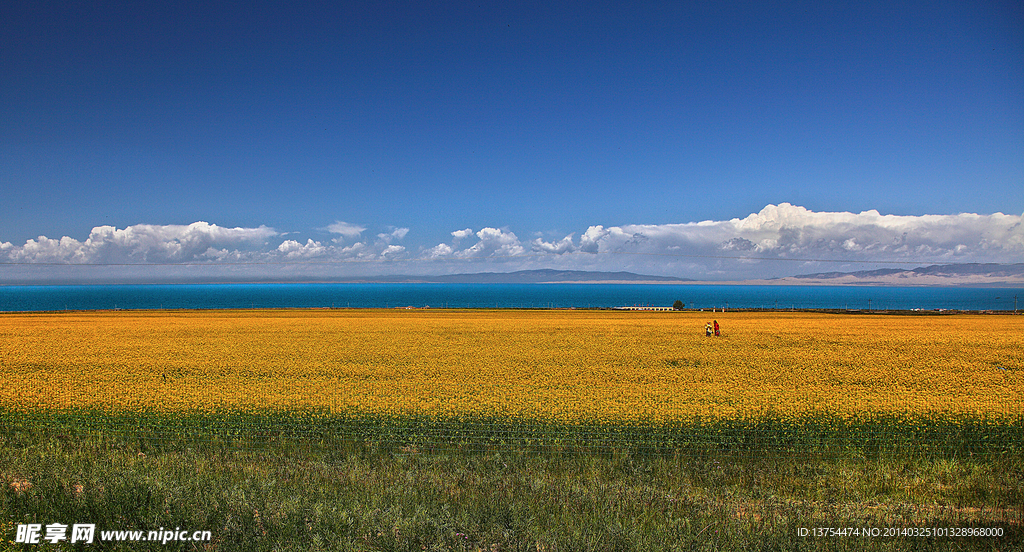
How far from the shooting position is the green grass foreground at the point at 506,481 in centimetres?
460

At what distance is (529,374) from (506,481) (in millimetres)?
5874

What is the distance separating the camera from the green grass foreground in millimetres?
4602

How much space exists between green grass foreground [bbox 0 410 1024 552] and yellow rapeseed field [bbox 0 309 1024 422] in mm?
789

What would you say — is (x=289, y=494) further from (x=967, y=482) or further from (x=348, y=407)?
→ (x=967, y=482)

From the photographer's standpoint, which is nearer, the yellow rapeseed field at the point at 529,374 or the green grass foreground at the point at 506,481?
the green grass foreground at the point at 506,481

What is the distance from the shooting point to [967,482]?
6.04 meters

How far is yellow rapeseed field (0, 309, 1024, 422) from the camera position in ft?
29.1

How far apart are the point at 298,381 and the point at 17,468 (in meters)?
5.27

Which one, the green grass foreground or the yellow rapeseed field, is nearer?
the green grass foreground

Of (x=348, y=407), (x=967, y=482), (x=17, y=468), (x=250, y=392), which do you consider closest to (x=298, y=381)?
(x=250, y=392)

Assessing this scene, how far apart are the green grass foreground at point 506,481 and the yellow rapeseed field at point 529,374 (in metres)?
0.79

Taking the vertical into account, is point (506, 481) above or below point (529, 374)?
below

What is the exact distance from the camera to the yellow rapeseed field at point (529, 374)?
29.1ft

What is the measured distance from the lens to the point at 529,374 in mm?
11742
